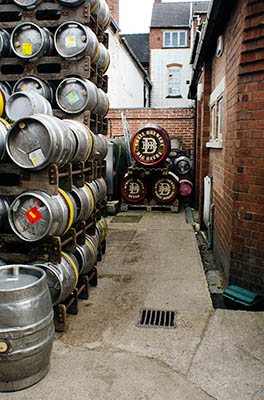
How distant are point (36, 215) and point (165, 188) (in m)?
7.19

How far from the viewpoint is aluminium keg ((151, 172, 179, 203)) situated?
10500 mm

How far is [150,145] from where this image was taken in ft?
33.6

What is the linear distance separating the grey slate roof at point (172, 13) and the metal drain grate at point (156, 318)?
27.0 metres

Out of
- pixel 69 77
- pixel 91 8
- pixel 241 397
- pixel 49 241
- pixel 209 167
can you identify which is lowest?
pixel 241 397

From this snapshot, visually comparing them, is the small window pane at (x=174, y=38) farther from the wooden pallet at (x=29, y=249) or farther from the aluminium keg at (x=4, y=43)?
the wooden pallet at (x=29, y=249)

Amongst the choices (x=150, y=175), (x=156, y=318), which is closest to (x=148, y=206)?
(x=150, y=175)

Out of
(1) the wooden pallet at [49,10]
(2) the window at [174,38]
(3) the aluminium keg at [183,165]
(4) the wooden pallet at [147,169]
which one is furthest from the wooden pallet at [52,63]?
(2) the window at [174,38]

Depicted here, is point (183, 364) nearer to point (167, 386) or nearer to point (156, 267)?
point (167, 386)

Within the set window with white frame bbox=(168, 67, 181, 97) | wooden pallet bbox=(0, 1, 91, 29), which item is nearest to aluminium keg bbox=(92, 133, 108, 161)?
wooden pallet bbox=(0, 1, 91, 29)

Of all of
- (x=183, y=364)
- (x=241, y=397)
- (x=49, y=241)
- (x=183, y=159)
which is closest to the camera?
(x=241, y=397)

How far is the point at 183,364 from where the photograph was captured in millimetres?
3203

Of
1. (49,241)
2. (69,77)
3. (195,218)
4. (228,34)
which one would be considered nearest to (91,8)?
(69,77)

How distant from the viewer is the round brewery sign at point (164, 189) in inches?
414

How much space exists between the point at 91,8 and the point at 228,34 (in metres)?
2.02
